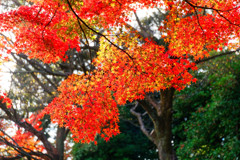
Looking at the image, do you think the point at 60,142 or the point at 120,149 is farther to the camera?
the point at 120,149

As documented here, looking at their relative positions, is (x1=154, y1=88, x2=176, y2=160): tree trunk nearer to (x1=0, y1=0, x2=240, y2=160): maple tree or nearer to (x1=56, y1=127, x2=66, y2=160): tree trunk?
(x1=0, y1=0, x2=240, y2=160): maple tree

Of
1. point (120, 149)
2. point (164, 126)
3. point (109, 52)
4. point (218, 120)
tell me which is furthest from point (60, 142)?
point (109, 52)

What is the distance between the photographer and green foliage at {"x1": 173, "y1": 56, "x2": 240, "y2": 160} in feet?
30.8

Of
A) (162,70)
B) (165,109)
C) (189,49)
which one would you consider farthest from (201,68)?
(162,70)

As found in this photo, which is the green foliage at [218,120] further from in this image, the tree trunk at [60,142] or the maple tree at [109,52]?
the tree trunk at [60,142]

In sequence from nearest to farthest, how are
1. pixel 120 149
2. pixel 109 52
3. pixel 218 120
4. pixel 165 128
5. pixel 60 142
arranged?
1. pixel 109 52
2. pixel 165 128
3. pixel 218 120
4. pixel 60 142
5. pixel 120 149

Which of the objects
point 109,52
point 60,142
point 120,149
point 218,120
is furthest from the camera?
point 120,149

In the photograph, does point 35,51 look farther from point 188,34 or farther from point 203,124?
point 203,124

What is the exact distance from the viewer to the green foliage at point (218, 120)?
9.38 m

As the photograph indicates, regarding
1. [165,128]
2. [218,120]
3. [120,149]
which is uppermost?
[120,149]

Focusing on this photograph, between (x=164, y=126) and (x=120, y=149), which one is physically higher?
(x=120, y=149)

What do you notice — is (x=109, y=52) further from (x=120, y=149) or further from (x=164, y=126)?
(x=120, y=149)

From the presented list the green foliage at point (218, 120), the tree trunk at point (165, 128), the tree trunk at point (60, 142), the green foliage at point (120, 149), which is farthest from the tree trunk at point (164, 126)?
the tree trunk at point (60, 142)

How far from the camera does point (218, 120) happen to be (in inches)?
398
